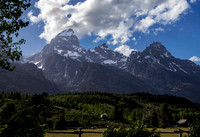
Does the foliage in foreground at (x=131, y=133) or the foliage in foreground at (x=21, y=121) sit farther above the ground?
the foliage in foreground at (x=21, y=121)

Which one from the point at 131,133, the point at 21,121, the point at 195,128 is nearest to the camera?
the point at 21,121

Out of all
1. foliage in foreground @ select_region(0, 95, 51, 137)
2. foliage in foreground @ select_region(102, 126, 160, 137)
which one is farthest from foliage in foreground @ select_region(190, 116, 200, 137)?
foliage in foreground @ select_region(0, 95, 51, 137)

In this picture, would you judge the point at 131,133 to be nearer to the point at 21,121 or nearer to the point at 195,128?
the point at 195,128

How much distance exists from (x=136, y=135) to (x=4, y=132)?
9948mm

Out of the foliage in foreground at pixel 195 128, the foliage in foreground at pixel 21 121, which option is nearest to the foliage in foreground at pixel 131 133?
the foliage in foreground at pixel 195 128

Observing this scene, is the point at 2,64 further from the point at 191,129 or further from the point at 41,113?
the point at 191,129

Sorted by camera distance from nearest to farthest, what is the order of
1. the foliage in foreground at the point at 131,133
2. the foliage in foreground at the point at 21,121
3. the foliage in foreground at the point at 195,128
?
the foliage in foreground at the point at 21,121 < the foliage in foreground at the point at 131,133 < the foliage in foreground at the point at 195,128

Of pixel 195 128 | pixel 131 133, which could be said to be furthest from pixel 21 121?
pixel 195 128

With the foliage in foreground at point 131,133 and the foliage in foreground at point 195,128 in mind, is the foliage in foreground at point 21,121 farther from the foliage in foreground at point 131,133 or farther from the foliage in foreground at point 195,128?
the foliage in foreground at point 195,128

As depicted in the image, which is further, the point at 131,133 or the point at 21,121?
the point at 131,133

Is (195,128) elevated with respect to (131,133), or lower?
elevated

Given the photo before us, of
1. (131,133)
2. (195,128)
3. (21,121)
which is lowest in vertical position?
(131,133)

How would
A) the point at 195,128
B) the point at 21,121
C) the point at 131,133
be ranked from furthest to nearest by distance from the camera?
the point at 195,128
the point at 131,133
the point at 21,121

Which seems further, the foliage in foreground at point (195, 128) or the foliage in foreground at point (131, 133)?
the foliage in foreground at point (195, 128)
